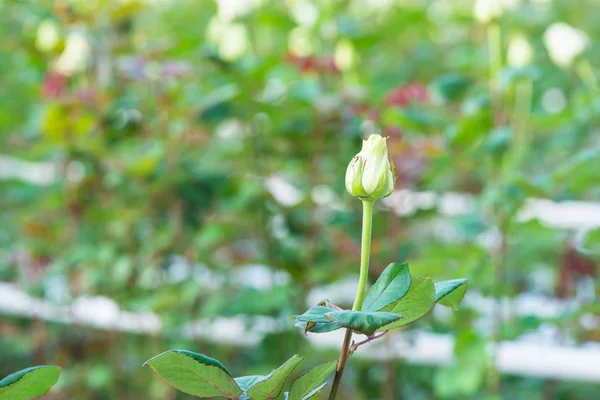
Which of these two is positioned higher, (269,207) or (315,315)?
(269,207)

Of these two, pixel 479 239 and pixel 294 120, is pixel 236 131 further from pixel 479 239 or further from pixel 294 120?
pixel 479 239

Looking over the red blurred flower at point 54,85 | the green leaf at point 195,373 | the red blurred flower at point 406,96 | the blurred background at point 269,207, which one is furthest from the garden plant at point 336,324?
the red blurred flower at point 54,85

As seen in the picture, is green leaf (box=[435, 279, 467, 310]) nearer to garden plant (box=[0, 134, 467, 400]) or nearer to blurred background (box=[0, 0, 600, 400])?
garden plant (box=[0, 134, 467, 400])

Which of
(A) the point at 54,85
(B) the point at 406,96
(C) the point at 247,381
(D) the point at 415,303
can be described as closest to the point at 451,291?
(D) the point at 415,303

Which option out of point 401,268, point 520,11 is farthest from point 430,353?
point 401,268

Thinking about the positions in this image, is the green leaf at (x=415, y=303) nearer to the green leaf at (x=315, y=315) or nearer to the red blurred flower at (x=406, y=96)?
the green leaf at (x=315, y=315)

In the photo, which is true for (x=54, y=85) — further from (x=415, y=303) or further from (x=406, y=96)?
(x=415, y=303)
